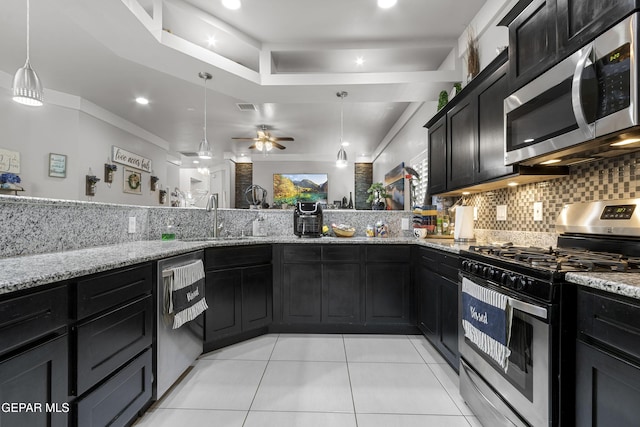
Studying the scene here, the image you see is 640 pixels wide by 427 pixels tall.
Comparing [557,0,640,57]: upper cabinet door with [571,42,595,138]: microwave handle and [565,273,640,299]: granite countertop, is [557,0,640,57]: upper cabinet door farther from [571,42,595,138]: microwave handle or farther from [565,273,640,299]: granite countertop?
[565,273,640,299]: granite countertop

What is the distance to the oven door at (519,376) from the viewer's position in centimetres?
116

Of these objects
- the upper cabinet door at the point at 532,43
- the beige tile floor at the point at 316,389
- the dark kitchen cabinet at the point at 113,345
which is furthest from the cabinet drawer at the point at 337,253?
the upper cabinet door at the point at 532,43

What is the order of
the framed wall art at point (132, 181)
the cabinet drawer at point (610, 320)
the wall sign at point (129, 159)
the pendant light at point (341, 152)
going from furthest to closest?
1. the framed wall art at point (132, 181)
2. the wall sign at point (129, 159)
3. the pendant light at point (341, 152)
4. the cabinet drawer at point (610, 320)

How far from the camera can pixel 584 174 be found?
1689 millimetres

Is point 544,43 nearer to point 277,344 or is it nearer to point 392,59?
point 392,59

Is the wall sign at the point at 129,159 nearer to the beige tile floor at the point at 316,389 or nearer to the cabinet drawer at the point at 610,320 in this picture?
the beige tile floor at the point at 316,389

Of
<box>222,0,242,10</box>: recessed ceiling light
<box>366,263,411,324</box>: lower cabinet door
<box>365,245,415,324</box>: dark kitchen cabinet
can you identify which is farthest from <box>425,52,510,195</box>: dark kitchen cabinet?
<box>222,0,242,10</box>: recessed ceiling light

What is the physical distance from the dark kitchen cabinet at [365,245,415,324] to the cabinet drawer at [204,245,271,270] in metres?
0.96

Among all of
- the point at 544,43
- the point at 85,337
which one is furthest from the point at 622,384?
the point at 85,337

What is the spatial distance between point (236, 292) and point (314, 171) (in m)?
6.70

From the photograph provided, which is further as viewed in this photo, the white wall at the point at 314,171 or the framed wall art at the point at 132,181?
the white wall at the point at 314,171

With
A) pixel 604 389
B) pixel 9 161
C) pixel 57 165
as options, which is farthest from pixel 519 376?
pixel 57 165

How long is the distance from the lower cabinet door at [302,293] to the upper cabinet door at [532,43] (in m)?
2.04

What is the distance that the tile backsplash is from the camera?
1.46 metres
